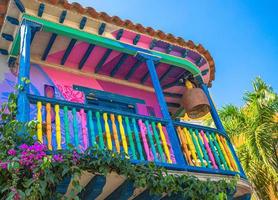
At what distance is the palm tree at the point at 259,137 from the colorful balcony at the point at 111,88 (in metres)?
2.68

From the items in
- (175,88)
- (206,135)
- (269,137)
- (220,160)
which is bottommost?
(220,160)

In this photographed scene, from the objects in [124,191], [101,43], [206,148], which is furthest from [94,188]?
[101,43]

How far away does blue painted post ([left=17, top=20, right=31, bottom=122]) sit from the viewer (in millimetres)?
4754

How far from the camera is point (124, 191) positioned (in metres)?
4.90

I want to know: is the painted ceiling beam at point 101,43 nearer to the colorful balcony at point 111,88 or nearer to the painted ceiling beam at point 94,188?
the colorful balcony at point 111,88

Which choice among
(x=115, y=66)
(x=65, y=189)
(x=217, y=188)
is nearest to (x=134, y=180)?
(x=65, y=189)

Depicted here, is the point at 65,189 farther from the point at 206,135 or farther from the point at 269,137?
the point at 269,137

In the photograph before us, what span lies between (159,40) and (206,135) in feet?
7.25

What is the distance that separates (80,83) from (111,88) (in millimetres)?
788

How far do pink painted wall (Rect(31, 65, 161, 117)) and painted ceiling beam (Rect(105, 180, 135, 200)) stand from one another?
2971 mm

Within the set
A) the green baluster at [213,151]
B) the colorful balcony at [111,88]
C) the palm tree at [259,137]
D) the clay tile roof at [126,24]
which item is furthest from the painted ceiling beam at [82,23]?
the palm tree at [259,137]

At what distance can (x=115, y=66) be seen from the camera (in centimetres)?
809

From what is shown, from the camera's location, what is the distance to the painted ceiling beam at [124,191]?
15.8 feet

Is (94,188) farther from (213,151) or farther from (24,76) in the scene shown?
(213,151)
